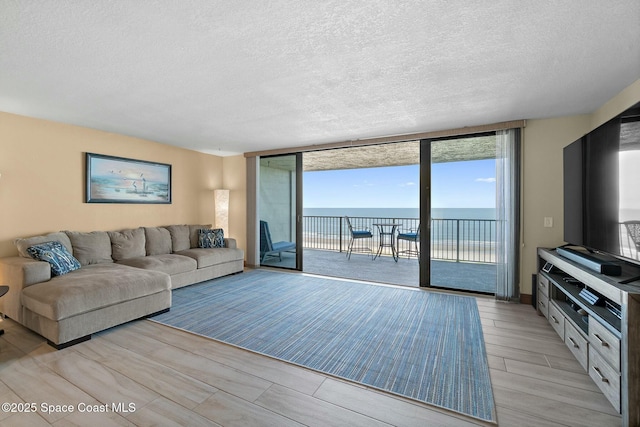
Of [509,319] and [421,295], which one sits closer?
[509,319]

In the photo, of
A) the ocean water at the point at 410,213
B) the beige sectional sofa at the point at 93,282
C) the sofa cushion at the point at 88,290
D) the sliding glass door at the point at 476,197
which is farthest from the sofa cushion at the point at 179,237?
the sliding glass door at the point at 476,197

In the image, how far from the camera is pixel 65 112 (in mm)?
3234

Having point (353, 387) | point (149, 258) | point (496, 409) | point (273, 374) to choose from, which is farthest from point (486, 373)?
point (149, 258)

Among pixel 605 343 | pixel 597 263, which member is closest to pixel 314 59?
pixel 597 263

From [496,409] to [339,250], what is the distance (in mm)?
6391

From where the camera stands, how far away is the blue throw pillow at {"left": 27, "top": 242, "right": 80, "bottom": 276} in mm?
2918

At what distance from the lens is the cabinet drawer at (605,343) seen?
1.61 meters

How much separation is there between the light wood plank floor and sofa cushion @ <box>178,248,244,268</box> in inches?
73.8

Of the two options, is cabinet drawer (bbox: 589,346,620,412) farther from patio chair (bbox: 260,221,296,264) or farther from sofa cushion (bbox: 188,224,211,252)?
sofa cushion (bbox: 188,224,211,252)

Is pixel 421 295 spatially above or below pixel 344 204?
below

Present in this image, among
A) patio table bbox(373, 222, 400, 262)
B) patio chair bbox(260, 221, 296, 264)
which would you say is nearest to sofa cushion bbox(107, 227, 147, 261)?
patio chair bbox(260, 221, 296, 264)

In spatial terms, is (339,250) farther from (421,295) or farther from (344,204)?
(421,295)

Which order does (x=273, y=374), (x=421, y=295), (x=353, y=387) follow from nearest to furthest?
(x=353, y=387)
(x=273, y=374)
(x=421, y=295)

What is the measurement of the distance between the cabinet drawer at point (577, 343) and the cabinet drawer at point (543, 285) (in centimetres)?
62
